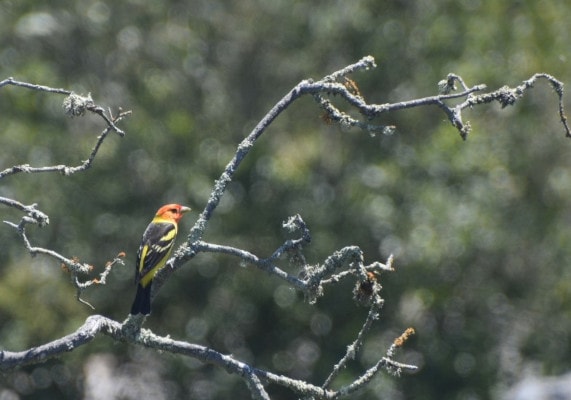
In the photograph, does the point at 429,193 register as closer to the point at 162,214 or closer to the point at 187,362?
the point at 187,362

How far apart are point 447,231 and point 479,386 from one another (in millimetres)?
1912

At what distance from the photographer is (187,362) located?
14.2 meters

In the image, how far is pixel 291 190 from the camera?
1409 cm

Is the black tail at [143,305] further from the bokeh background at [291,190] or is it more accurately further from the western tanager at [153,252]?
the bokeh background at [291,190]

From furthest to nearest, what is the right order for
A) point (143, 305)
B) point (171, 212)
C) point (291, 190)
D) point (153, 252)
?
point (291, 190), point (171, 212), point (153, 252), point (143, 305)

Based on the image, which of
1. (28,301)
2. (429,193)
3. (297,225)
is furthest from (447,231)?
(297,225)

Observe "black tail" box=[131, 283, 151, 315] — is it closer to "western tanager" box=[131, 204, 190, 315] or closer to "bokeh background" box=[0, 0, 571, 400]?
"western tanager" box=[131, 204, 190, 315]

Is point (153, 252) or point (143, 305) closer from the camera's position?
point (143, 305)

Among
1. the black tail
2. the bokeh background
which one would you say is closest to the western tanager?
the black tail

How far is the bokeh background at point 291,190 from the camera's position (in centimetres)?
1407

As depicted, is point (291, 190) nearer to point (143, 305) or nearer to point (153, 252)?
point (153, 252)

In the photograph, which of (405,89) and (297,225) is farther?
(405,89)

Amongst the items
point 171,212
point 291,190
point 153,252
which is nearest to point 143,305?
point 153,252

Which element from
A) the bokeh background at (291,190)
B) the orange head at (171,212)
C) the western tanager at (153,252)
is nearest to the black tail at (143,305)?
the western tanager at (153,252)
